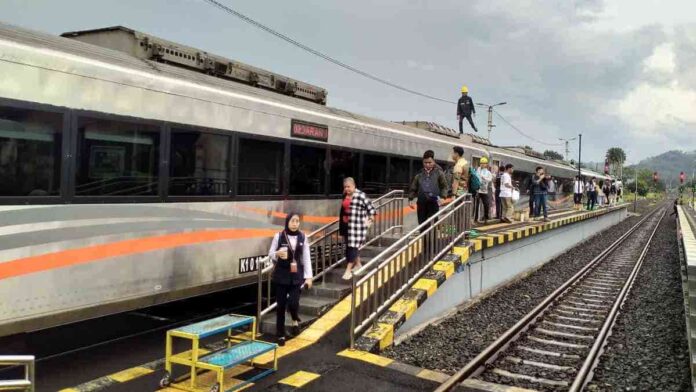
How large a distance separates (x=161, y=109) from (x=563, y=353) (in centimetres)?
598

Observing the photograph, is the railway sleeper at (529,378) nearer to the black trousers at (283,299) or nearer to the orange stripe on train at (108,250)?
the black trousers at (283,299)

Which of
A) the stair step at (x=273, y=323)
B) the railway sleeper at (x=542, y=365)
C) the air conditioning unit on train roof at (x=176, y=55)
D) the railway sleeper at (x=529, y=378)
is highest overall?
the air conditioning unit on train roof at (x=176, y=55)

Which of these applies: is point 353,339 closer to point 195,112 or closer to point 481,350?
point 481,350

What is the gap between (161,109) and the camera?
6457 millimetres

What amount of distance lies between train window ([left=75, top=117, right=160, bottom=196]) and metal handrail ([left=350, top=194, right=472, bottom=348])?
107 inches

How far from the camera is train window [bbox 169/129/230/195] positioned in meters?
6.66

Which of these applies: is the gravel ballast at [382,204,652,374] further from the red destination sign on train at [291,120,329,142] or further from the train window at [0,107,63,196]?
the train window at [0,107,63,196]

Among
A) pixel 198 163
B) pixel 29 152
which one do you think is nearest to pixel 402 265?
pixel 198 163

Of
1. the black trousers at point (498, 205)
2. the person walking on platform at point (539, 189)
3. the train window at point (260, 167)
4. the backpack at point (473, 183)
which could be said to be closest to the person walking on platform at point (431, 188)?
the backpack at point (473, 183)

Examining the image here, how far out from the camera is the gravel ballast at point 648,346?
238 inches

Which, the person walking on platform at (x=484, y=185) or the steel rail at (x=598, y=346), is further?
the person walking on platform at (x=484, y=185)

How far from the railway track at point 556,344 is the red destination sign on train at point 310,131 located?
165 inches

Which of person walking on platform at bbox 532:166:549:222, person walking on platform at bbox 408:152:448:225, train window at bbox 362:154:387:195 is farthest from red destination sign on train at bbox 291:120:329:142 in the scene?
person walking on platform at bbox 532:166:549:222

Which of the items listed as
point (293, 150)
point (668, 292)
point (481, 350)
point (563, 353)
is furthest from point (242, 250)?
point (668, 292)
